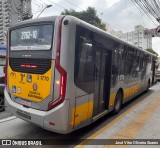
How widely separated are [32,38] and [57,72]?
1.14 m

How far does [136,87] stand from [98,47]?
5.29 meters

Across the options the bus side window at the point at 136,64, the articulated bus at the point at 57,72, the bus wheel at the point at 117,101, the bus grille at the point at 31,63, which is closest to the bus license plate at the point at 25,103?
the articulated bus at the point at 57,72

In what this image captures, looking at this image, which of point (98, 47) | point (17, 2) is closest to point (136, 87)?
point (98, 47)

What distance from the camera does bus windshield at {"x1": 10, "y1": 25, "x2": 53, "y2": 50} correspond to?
15.4 ft

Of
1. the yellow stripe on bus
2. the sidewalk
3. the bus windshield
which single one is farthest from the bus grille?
the sidewalk

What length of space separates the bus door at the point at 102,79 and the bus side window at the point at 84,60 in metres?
0.35

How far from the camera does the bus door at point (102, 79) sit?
5762 millimetres

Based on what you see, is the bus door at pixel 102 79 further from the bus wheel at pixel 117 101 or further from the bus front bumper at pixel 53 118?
the bus front bumper at pixel 53 118

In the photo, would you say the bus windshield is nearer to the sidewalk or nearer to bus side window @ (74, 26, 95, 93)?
bus side window @ (74, 26, 95, 93)

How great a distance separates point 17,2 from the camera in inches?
730

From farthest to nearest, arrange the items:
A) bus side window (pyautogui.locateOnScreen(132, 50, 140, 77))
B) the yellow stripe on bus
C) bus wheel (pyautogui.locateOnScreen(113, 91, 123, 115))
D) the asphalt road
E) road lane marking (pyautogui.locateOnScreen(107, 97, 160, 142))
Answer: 1. bus side window (pyautogui.locateOnScreen(132, 50, 140, 77))
2. bus wheel (pyautogui.locateOnScreen(113, 91, 123, 115))
3. road lane marking (pyautogui.locateOnScreen(107, 97, 160, 142))
4. the asphalt road
5. the yellow stripe on bus

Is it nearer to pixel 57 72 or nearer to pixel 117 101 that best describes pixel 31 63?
pixel 57 72

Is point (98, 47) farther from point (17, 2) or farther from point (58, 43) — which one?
point (17, 2)

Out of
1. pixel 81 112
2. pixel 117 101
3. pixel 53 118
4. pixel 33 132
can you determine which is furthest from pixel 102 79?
pixel 33 132
